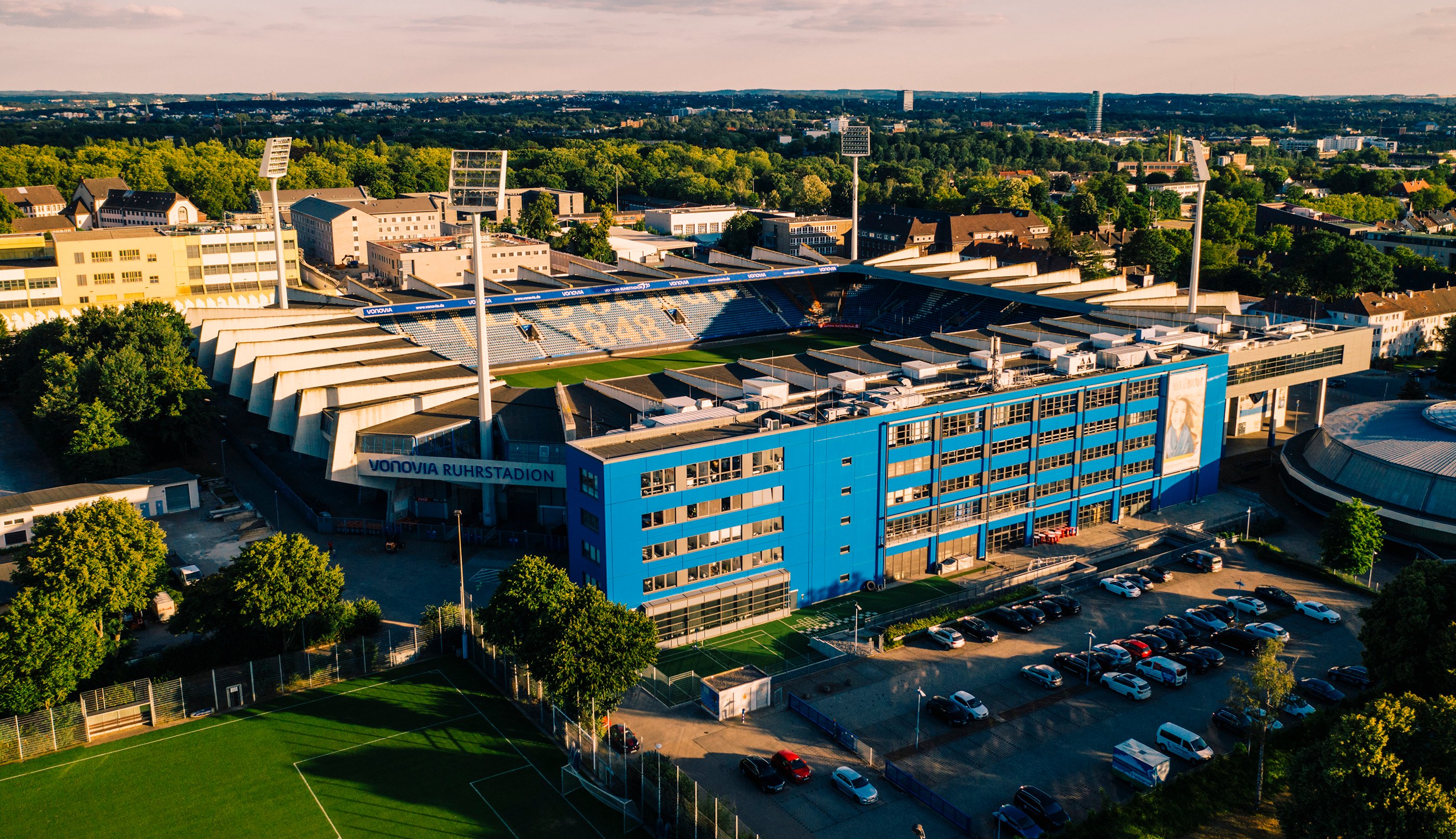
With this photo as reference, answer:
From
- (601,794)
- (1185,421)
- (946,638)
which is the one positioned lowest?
(601,794)

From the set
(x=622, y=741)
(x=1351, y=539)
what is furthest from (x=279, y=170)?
(x=1351, y=539)

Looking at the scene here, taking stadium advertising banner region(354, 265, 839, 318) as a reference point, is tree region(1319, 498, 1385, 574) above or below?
below

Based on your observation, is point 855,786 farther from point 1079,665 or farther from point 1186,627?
point 1186,627

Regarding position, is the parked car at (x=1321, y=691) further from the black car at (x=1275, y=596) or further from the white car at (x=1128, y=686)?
the black car at (x=1275, y=596)

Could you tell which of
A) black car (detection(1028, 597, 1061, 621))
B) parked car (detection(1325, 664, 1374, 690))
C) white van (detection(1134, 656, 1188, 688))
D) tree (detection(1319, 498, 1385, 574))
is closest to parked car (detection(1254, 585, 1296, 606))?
tree (detection(1319, 498, 1385, 574))

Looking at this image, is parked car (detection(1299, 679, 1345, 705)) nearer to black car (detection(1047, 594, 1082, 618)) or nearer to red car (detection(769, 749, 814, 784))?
black car (detection(1047, 594, 1082, 618))
